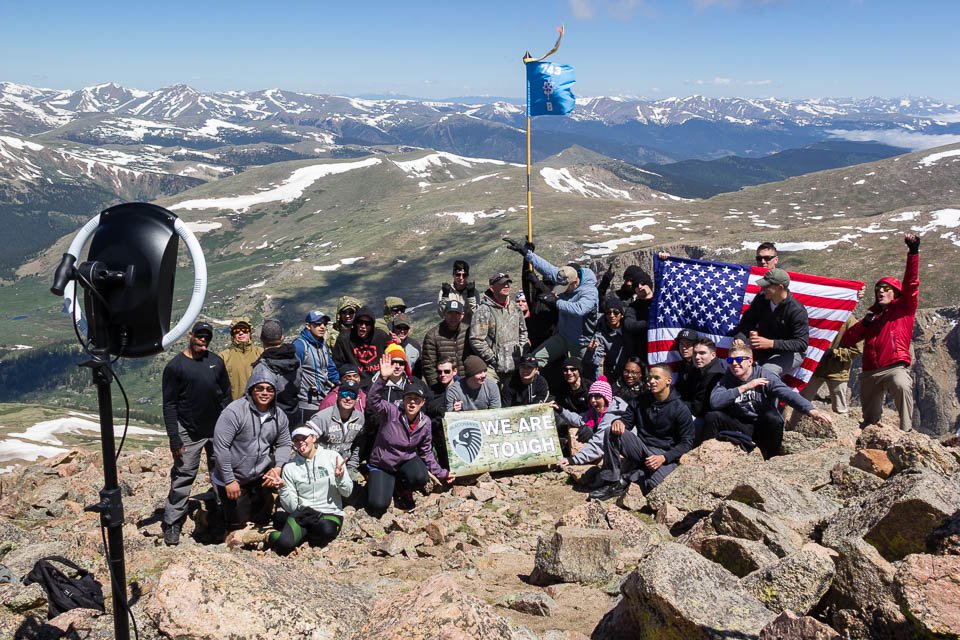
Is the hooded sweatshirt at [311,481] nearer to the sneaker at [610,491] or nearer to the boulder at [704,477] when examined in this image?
the sneaker at [610,491]

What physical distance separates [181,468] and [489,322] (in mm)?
6842

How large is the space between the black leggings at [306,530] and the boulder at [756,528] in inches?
247

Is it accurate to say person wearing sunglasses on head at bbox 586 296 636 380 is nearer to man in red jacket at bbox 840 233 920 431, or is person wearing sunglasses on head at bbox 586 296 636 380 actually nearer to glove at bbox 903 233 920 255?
man in red jacket at bbox 840 233 920 431

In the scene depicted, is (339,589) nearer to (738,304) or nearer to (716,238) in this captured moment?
(738,304)

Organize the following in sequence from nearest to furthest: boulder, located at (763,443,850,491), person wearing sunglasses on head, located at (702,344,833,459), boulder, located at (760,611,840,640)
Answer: boulder, located at (760,611,840,640) → boulder, located at (763,443,850,491) → person wearing sunglasses on head, located at (702,344,833,459)

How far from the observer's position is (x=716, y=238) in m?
183

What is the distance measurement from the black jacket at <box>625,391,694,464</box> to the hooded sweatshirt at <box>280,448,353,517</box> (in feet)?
18.4

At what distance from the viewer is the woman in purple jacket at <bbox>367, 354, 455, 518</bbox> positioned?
1241 centimetres

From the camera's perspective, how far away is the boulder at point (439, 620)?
17.7ft

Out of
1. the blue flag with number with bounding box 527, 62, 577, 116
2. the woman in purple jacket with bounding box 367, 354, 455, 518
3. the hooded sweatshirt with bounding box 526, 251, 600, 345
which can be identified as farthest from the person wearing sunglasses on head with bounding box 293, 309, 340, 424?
the blue flag with number with bounding box 527, 62, 577, 116

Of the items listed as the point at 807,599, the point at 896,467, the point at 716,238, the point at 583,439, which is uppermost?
the point at 807,599

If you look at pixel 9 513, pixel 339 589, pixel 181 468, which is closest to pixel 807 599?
pixel 339 589

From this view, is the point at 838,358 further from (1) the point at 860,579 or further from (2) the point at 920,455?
(1) the point at 860,579

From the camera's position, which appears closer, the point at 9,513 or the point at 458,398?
the point at 458,398
